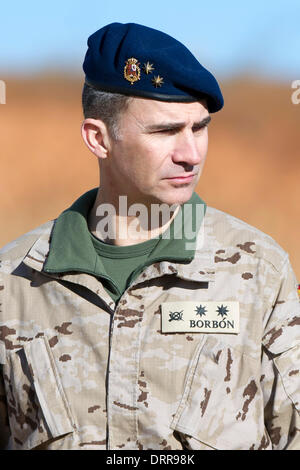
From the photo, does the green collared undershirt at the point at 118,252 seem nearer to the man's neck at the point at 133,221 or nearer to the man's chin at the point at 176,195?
the man's neck at the point at 133,221

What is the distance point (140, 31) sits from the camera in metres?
3.22

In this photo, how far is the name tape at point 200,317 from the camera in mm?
3145

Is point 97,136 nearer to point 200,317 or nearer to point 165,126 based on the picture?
point 165,126

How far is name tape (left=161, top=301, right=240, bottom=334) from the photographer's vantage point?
3.14 metres

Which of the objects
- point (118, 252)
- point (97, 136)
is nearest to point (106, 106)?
point (97, 136)

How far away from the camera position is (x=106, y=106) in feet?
10.6

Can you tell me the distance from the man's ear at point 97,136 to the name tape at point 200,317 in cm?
65

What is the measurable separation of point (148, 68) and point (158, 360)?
1.11 meters

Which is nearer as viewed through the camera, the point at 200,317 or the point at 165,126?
the point at 165,126

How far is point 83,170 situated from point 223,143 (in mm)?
3178

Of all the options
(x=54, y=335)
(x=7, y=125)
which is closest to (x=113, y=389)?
(x=54, y=335)

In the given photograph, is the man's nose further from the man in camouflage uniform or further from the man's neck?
the man's neck

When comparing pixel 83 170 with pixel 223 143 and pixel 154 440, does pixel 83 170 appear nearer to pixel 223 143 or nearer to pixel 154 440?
pixel 223 143

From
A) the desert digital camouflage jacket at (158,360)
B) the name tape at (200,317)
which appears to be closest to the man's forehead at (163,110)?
the desert digital camouflage jacket at (158,360)
